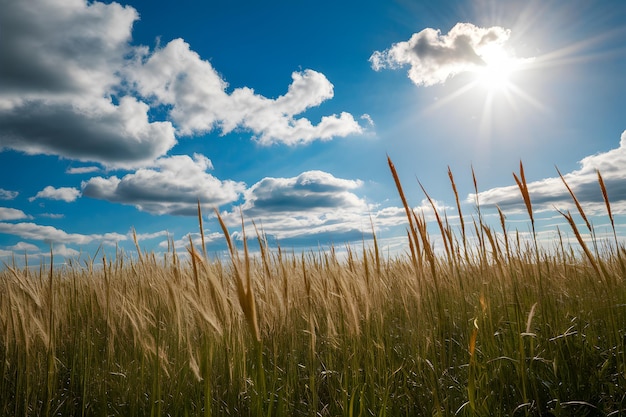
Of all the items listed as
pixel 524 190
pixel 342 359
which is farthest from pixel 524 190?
pixel 342 359

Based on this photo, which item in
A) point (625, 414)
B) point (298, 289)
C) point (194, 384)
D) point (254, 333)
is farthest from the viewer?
point (298, 289)

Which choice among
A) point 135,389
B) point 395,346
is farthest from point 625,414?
point 135,389

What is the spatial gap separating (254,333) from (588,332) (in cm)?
212

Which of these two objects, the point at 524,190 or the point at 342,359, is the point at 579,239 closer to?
the point at 524,190

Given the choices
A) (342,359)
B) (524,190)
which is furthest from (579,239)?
(342,359)

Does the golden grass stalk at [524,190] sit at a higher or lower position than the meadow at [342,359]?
higher

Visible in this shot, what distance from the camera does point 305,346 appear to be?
240 cm

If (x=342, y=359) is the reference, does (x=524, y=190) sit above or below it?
above

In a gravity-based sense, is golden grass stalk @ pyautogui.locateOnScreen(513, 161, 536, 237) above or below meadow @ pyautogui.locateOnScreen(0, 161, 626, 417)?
above

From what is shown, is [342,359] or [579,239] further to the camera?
[342,359]

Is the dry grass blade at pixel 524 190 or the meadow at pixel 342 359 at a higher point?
the dry grass blade at pixel 524 190

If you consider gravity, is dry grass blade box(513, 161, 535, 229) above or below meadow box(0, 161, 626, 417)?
above

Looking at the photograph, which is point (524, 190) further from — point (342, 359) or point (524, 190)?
point (342, 359)

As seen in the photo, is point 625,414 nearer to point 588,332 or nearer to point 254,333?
point 588,332
